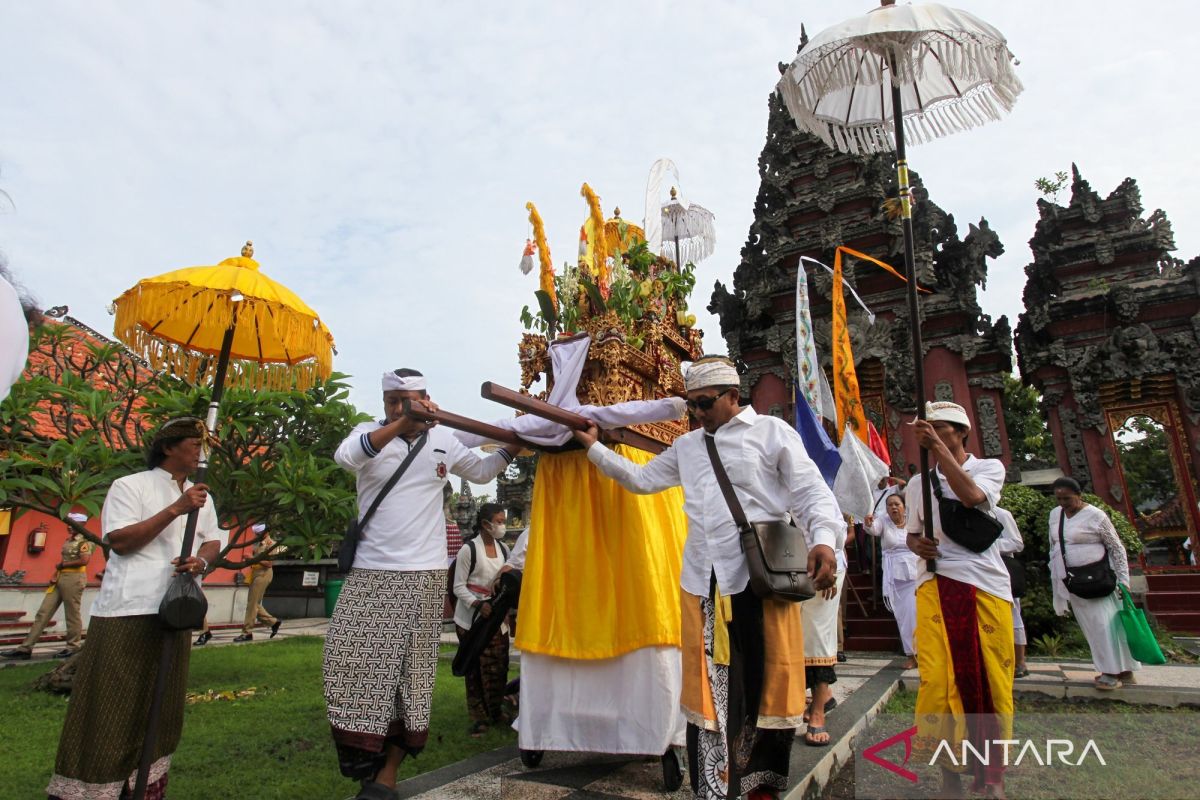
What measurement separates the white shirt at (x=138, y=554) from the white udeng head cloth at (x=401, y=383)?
1.05 meters

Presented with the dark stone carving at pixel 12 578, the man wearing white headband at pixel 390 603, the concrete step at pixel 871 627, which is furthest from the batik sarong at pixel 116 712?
the dark stone carving at pixel 12 578

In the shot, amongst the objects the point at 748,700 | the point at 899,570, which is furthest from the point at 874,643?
the point at 748,700

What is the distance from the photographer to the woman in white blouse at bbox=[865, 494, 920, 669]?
7.08m

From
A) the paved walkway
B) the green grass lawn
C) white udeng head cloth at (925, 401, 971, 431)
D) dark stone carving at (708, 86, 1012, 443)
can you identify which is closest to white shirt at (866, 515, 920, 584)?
the paved walkway

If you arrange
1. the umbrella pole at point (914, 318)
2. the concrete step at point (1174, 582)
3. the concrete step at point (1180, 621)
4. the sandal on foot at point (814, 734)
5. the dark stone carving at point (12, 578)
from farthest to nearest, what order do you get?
the dark stone carving at point (12, 578) → the concrete step at point (1174, 582) → the concrete step at point (1180, 621) → the sandal on foot at point (814, 734) → the umbrella pole at point (914, 318)

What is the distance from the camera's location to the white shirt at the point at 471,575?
17.4ft

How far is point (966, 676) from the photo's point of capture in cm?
309

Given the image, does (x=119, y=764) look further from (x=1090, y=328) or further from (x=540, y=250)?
(x=1090, y=328)

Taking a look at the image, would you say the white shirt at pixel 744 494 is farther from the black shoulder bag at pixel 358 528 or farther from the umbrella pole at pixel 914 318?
the black shoulder bag at pixel 358 528

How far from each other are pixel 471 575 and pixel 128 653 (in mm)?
2808

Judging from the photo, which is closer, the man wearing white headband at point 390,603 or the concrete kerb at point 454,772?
the man wearing white headband at point 390,603

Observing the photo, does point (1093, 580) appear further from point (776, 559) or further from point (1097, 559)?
point (776, 559)

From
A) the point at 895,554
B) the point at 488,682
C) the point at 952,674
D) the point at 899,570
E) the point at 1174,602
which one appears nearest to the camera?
the point at 952,674

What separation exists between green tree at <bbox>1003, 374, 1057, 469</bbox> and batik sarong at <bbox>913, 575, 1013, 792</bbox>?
2301 centimetres
